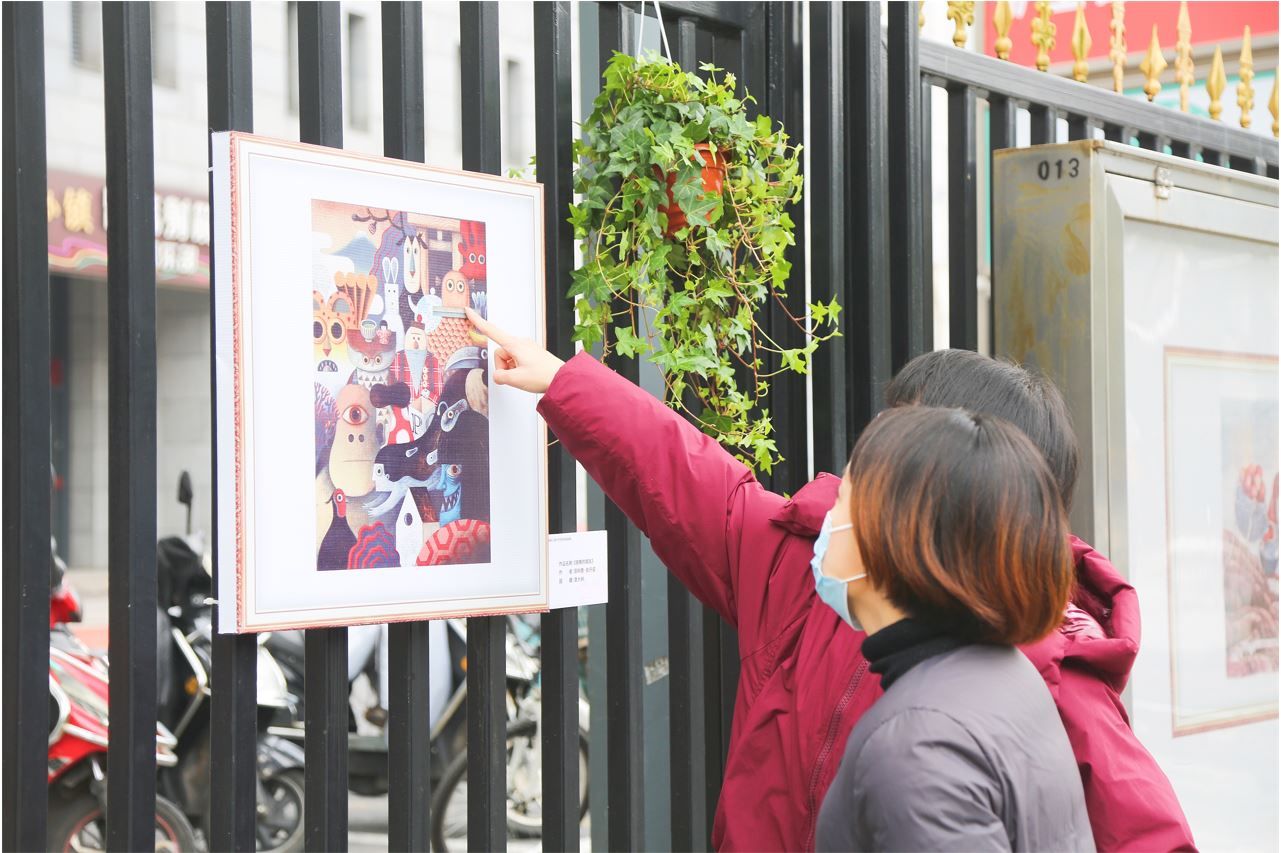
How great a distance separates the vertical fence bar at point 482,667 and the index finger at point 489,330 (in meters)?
0.28

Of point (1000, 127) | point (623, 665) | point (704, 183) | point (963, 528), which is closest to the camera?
point (963, 528)

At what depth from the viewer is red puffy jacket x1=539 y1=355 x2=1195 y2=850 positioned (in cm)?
161

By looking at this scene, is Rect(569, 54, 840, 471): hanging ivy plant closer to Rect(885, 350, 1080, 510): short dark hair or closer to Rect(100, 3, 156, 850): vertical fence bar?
Rect(885, 350, 1080, 510): short dark hair

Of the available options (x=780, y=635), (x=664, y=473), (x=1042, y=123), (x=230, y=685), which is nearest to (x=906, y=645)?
(x=780, y=635)

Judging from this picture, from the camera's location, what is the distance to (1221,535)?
11.3 feet

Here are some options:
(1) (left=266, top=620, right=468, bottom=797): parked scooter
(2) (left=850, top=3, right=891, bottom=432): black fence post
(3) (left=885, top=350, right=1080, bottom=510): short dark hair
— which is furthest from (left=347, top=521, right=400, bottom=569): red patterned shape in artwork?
(1) (left=266, top=620, right=468, bottom=797): parked scooter

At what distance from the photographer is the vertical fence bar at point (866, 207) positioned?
2.90 metres

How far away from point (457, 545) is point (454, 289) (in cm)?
41

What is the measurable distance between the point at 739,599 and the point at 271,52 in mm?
9550

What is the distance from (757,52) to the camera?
9.23 ft

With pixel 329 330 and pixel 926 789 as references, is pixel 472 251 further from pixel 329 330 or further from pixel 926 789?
pixel 926 789

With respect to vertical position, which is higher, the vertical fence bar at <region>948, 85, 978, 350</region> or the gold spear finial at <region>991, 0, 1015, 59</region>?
the gold spear finial at <region>991, 0, 1015, 59</region>

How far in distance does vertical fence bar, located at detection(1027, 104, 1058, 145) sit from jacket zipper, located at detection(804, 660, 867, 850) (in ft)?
6.74

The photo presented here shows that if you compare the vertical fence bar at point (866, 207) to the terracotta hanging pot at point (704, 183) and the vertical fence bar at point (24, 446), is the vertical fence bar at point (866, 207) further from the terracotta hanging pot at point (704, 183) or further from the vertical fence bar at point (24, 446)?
the vertical fence bar at point (24, 446)
